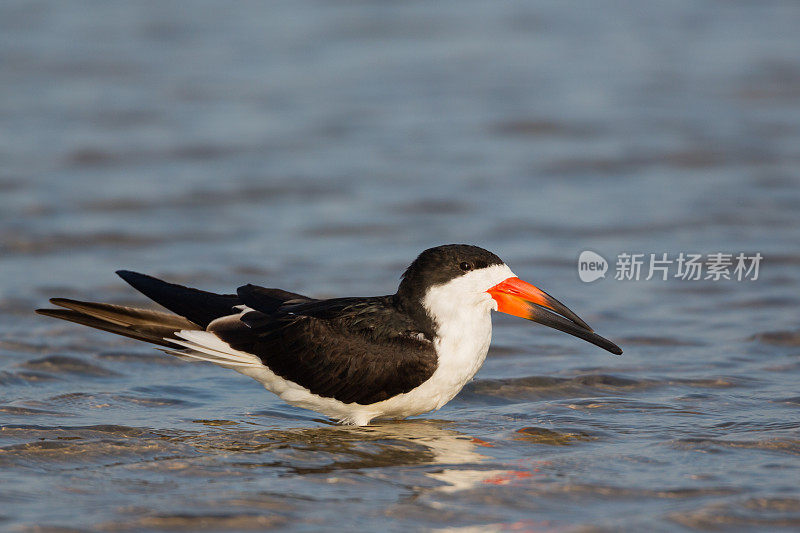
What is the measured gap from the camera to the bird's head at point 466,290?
5668 mm

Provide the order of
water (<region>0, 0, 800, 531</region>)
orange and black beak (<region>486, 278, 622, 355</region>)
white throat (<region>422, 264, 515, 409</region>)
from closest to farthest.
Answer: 1. water (<region>0, 0, 800, 531</region>)
2. white throat (<region>422, 264, 515, 409</region>)
3. orange and black beak (<region>486, 278, 622, 355</region>)

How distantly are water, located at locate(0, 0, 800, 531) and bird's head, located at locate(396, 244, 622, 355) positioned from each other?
0.62 metres

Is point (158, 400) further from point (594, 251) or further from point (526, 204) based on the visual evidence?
point (526, 204)

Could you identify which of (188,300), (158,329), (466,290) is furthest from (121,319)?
(466,290)

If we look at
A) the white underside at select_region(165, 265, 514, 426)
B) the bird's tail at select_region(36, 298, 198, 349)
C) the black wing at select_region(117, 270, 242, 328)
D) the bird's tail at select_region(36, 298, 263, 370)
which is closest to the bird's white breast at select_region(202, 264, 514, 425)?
the white underside at select_region(165, 265, 514, 426)

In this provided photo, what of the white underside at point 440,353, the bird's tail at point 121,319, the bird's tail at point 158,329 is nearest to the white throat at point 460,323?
the white underside at point 440,353

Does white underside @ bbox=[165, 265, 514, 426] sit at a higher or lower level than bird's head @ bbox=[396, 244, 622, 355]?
lower

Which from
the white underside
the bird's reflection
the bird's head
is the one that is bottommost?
the bird's reflection

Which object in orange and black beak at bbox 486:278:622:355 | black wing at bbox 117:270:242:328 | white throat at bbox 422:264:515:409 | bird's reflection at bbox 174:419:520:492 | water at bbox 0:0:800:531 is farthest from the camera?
black wing at bbox 117:270:242:328

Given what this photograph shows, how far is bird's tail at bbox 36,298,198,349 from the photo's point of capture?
5.60 meters

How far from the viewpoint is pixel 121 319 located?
5672mm

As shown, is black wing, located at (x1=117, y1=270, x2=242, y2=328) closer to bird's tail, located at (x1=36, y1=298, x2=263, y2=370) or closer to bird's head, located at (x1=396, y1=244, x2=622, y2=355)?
bird's tail, located at (x1=36, y1=298, x2=263, y2=370)

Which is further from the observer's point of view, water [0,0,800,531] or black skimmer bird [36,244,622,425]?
black skimmer bird [36,244,622,425]

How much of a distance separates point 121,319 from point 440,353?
1.66 m
